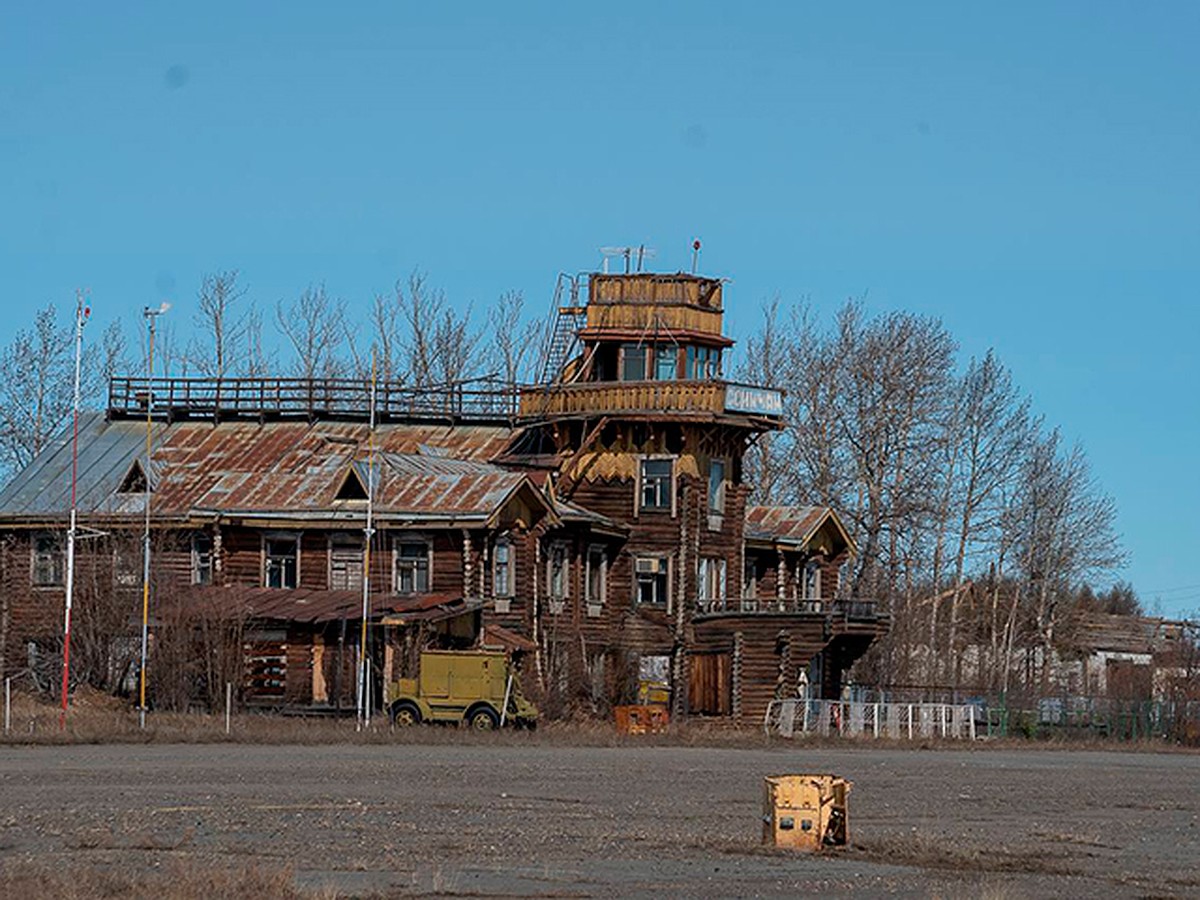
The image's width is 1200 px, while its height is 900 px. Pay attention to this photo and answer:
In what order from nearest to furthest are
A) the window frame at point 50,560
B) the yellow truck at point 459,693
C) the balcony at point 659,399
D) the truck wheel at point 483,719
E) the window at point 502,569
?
the truck wheel at point 483,719 < the yellow truck at point 459,693 < the window at point 502,569 < the window frame at point 50,560 < the balcony at point 659,399

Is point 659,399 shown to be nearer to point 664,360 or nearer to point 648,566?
point 664,360

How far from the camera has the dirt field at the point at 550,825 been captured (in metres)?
20.8

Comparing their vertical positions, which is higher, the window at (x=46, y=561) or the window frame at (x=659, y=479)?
the window frame at (x=659, y=479)

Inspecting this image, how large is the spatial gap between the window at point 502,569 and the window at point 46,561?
44.8 ft

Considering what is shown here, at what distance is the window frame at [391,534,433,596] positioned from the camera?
6200cm

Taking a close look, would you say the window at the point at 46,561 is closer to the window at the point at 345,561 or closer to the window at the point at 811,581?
the window at the point at 345,561

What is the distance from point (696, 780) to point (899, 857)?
551 inches


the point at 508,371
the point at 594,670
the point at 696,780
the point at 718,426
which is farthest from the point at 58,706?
the point at 508,371

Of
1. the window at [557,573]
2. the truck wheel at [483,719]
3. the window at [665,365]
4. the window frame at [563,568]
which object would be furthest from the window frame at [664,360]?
the truck wheel at [483,719]

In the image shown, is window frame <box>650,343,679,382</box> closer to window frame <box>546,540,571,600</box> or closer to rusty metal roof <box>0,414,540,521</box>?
rusty metal roof <box>0,414,540,521</box>

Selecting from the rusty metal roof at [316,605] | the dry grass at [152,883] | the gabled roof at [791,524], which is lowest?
the dry grass at [152,883]

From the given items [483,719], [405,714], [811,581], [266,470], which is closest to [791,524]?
[811,581]

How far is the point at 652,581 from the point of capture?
222 feet

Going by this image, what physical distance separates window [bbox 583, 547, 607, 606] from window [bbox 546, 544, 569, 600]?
1.25 meters
